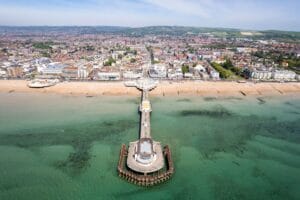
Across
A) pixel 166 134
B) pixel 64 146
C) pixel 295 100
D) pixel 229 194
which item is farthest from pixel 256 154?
pixel 295 100

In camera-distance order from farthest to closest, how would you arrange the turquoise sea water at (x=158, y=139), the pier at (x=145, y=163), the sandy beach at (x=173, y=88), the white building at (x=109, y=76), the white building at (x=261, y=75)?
1. the white building at (x=261, y=75)
2. the white building at (x=109, y=76)
3. the sandy beach at (x=173, y=88)
4. the pier at (x=145, y=163)
5. the turquoise sea water at (x=158, y=139)

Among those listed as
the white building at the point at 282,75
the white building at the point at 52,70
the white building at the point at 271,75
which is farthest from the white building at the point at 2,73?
the white building at the point at 282,75

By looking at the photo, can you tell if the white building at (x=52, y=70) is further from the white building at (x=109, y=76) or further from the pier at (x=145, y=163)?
the pier at (x=145, y=163)

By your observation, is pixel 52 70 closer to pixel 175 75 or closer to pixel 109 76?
pixel 109 76

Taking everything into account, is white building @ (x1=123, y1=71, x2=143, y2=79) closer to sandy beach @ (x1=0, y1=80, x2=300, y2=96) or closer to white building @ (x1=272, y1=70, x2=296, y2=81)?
sandy beach @ (x1=0, y1=80, x2=300, y2=96)

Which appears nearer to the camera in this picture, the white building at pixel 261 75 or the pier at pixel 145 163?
the pier at pixel 145 163

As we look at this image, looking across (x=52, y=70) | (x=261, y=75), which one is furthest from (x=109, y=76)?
(x=261, y=75)

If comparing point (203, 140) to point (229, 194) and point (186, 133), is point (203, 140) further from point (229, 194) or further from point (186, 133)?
point (229, 194)
